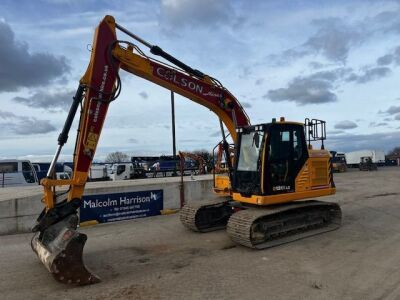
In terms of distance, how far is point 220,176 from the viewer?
1188cm

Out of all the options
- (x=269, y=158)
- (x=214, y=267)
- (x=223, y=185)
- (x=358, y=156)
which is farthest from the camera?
(x=358, y=156)

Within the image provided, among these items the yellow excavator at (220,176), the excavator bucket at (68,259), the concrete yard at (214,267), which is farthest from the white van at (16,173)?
the excavator bucket at (68,259)

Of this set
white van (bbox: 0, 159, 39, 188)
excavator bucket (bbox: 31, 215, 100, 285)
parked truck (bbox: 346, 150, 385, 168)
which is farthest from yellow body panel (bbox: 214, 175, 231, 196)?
parked truck (bbox: 346, 150, 385, 168)

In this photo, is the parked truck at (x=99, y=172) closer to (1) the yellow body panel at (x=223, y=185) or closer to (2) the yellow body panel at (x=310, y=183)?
(1) the yellow body panel at (x=223, y=185)

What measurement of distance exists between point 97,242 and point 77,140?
11.1ft

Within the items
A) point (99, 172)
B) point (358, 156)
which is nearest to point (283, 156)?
point (99, 172)

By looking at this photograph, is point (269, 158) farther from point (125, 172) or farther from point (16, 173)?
point (125, 172)

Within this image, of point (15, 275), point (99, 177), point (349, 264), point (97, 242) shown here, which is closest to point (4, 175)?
point (99, 177)

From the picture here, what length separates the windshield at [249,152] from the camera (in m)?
9.82

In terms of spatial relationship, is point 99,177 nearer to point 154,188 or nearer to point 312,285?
point 154,188

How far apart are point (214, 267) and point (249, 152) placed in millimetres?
3299

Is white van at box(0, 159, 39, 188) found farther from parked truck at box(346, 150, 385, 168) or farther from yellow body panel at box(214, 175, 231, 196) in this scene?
parked truck at box(346, 150, 385, 168)

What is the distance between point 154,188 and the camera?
14500mm

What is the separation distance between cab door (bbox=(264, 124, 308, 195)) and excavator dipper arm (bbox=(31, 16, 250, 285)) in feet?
7.82
